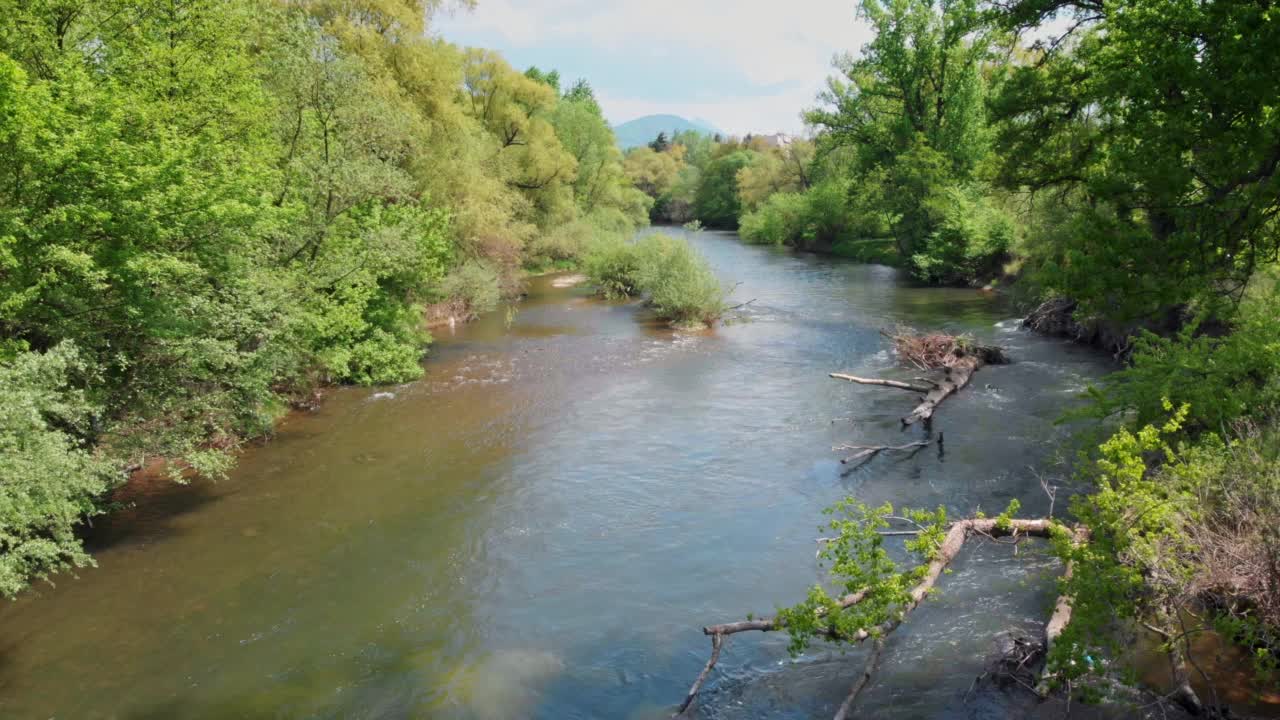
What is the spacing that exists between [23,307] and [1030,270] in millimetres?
29246

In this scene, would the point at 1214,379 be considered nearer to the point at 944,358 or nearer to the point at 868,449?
the point at 868,449

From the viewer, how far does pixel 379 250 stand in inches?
764

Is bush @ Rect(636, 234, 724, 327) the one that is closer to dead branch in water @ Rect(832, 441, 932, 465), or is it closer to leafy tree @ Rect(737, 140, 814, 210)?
dead branch in water @ Rect(832, 441, 932, 465)

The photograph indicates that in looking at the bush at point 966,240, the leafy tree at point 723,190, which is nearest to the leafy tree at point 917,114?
the bush at point 966,240

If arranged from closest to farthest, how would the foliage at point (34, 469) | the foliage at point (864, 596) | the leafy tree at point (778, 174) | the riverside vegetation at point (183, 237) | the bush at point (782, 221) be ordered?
the foliage at point (864, 596)
the foliage at point (34, 469)
the riverside vegetation at point (183, 237)
the bush at point (782, 221)
the leafy tree at point (778, 174)

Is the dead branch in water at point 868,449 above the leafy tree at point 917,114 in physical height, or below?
below

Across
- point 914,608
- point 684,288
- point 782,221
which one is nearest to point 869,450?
point 914,608

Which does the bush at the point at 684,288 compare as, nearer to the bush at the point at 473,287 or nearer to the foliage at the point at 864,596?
the bush at the point at 473,287

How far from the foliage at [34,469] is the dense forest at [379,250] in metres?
0.05

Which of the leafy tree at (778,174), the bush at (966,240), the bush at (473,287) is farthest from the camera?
the leafy tree at (778,174)

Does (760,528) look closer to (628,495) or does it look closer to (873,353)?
(628,495)

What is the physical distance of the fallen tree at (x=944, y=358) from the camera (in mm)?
19172

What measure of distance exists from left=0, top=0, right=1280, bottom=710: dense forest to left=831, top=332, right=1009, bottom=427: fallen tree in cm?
360

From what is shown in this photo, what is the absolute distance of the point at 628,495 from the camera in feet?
46.4
